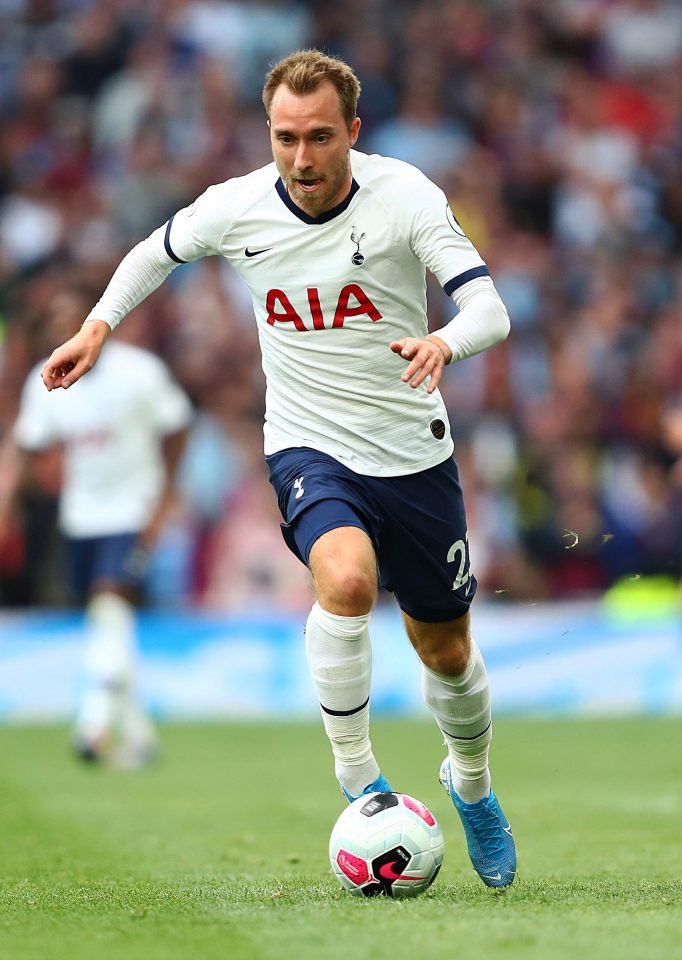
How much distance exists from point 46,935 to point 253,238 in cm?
232

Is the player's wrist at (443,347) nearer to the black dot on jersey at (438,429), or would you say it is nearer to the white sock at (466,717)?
the black dot on jersey at (438,429)

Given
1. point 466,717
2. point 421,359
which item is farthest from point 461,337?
point 466,717

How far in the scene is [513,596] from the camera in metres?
13.8

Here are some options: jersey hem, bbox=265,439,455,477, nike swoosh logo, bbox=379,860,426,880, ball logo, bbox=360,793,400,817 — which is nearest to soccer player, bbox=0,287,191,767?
jersey hem, bbox=265,439,455,477

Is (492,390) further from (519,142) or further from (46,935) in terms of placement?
(46,935)

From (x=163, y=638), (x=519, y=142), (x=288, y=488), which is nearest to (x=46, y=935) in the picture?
(x=288, y=488)

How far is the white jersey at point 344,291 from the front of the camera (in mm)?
5227

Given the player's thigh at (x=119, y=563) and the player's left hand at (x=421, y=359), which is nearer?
the player's left hand at (x=421, y=359)

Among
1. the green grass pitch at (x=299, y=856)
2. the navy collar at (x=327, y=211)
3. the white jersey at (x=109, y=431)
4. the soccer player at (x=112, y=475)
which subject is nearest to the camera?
the green grass pitch at (x=299, y=856)

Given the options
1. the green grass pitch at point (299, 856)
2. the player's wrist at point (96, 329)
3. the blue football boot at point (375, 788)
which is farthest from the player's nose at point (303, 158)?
the green grass pitch at point (299, 856)

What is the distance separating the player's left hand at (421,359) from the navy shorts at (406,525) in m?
0.66

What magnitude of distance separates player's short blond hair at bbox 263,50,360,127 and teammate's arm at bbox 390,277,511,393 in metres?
0.70

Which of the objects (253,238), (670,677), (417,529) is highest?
(253,238)

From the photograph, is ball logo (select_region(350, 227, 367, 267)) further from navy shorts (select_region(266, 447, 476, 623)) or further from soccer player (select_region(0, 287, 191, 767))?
soccer player (select_region(0, 287, 191, 767))
